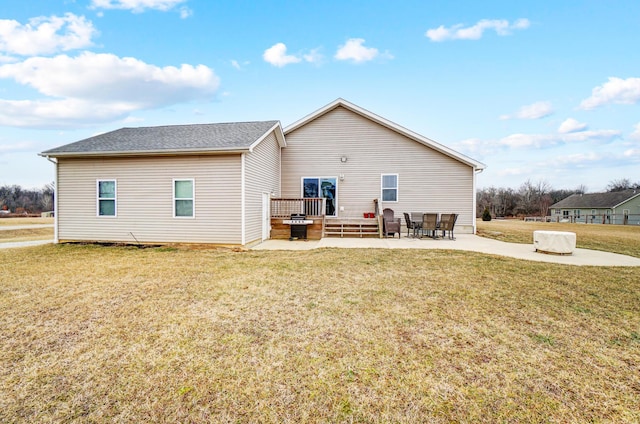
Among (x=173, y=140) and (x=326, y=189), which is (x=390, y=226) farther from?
(x=173, y=140)

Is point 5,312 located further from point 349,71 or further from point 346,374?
point 349,71

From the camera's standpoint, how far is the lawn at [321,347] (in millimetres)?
2186

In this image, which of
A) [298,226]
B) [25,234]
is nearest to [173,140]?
[298,226]

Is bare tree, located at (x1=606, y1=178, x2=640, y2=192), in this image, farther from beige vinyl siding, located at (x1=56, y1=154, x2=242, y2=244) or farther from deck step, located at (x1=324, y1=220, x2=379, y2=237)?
beige vinyl siding, located at (x1=56, y1=154, x2=242, y2=244)

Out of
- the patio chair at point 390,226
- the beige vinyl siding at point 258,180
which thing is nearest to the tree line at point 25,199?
the beige vinyl siding at point 258,180

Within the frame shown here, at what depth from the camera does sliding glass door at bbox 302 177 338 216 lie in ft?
45.0

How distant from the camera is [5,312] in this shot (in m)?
4.05

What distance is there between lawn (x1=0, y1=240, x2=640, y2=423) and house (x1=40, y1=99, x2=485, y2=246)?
4184mm

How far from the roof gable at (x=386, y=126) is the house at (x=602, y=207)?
1259 inches

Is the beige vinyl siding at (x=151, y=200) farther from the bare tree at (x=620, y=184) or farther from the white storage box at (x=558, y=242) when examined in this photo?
the bare tree at (x=620, y=184)

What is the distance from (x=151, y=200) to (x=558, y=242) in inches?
Result: 496

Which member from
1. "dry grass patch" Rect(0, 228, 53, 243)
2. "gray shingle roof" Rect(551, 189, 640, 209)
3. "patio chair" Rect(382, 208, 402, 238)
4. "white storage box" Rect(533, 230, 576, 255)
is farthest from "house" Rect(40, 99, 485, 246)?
"gray shingle roof" Rect(551, 189, 640, 209)

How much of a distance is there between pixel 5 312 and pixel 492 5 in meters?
16.4

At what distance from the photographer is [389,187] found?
13453 mm
